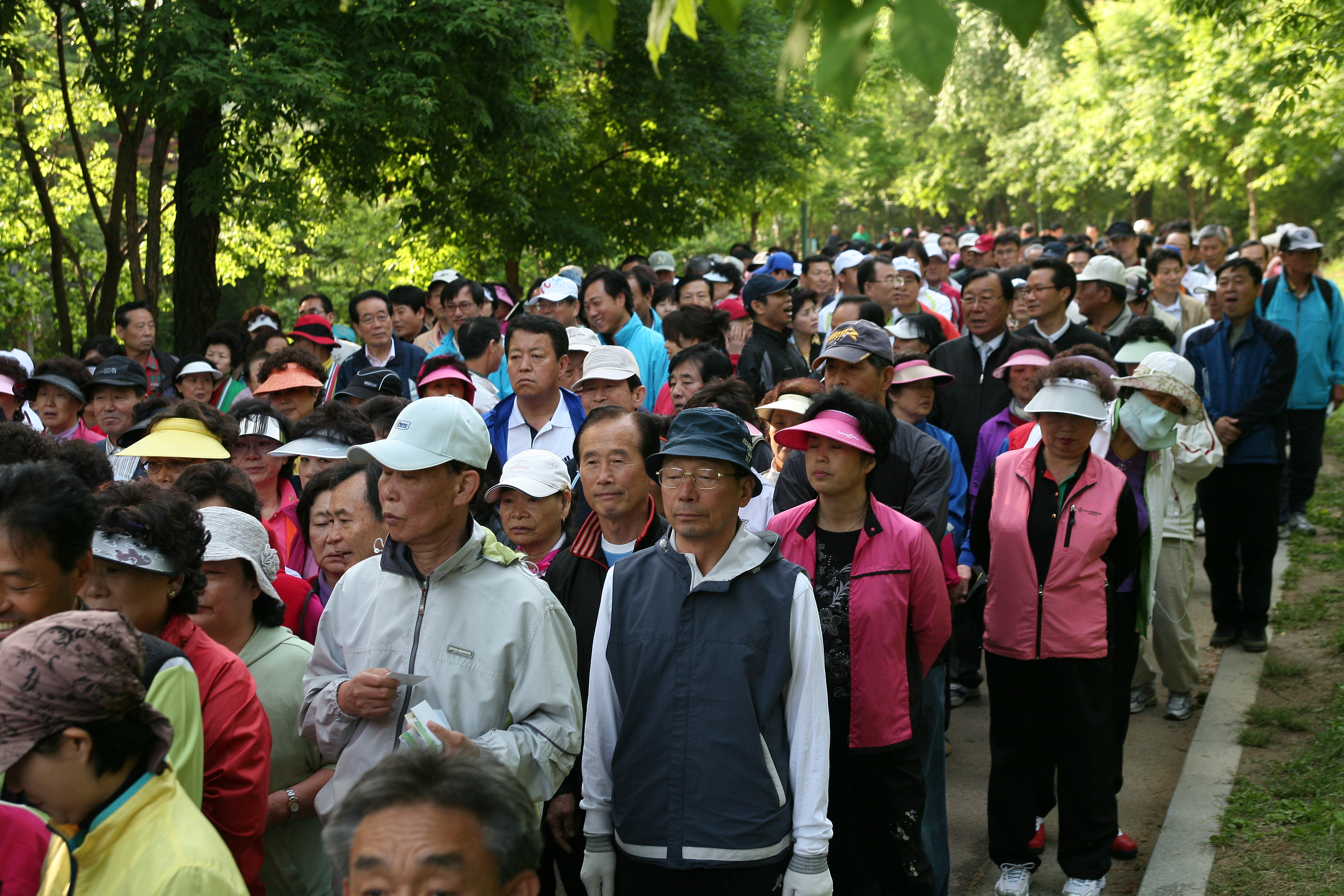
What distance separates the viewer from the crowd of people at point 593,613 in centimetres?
227

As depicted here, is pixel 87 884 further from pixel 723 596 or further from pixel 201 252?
pixel 201 252

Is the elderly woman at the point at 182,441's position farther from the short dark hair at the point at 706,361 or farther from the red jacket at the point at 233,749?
the short dark hair at the point at 706,361

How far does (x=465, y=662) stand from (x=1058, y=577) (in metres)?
2.86

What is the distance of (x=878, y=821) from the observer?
418 cm

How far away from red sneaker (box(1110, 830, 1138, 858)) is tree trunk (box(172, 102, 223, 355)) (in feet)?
34.7

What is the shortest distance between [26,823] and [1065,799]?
415 centimetres

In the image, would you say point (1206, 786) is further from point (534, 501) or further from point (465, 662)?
point (465, 662)

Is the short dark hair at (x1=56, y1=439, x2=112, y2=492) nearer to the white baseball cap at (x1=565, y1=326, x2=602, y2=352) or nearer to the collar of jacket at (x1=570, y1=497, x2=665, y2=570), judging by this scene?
the collar of jacket at (x1=570, y1=497, x2=665, y2=570)

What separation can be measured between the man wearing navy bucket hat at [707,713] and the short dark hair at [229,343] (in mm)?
6617

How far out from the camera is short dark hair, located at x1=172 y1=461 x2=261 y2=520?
166 inches

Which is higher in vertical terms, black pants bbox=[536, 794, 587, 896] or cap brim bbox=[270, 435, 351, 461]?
cap brim bbox=[270, 435, 351, 461]

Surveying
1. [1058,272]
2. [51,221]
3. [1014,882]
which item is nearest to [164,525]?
[1014,882]

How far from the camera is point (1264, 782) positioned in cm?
596

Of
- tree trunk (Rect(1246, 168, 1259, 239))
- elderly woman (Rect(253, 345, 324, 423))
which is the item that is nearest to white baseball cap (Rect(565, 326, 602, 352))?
elderly woman (Rect(253, 345, 324, 423))
